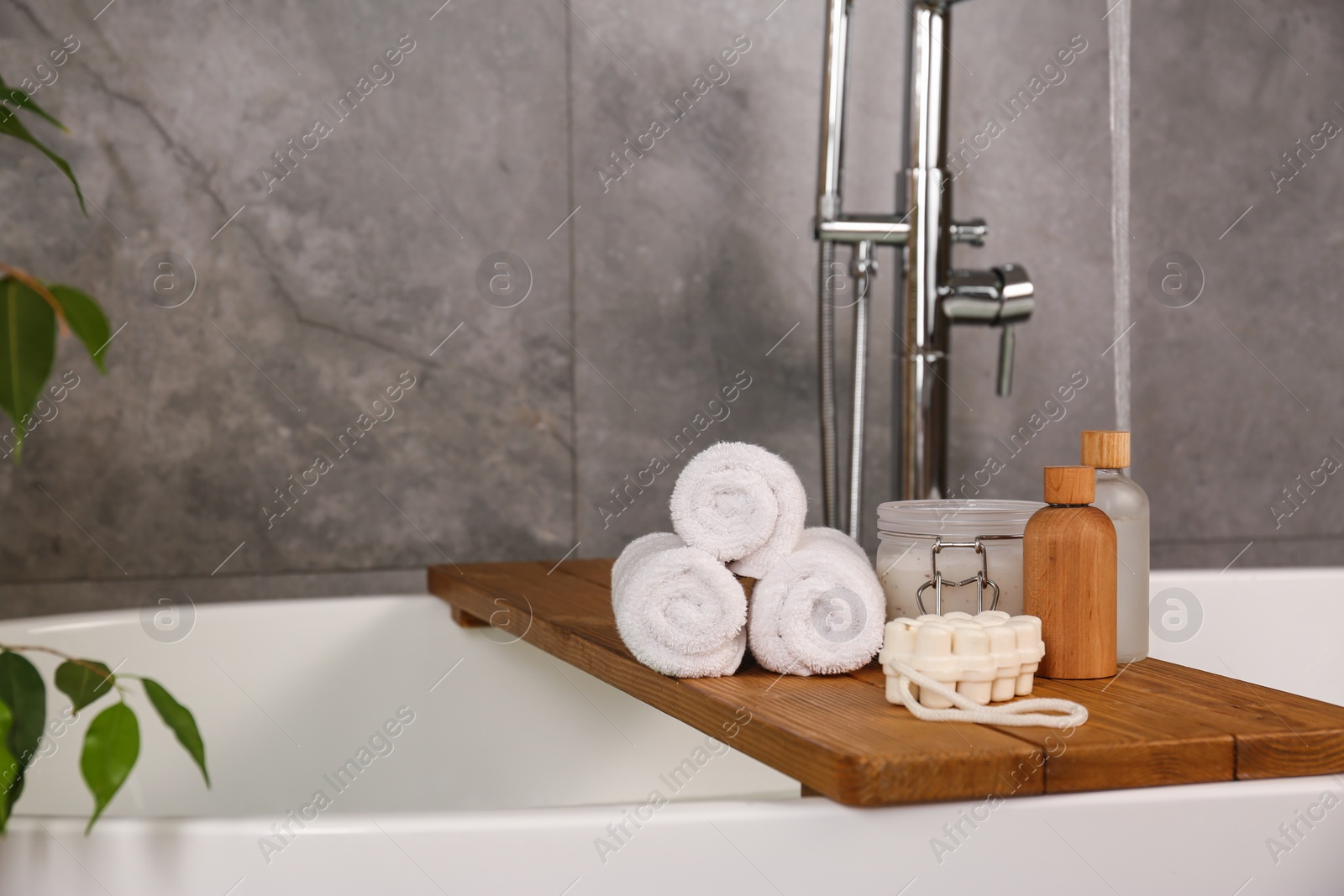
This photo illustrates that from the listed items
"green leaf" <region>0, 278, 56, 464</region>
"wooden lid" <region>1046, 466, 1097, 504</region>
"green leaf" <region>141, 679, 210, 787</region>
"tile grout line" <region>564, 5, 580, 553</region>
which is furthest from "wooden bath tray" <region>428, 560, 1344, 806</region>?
"tile grout line" <region>564, 5, 580, 553</region>

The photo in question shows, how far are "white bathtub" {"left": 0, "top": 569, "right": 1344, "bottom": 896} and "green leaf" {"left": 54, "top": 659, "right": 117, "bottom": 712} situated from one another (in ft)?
0.21

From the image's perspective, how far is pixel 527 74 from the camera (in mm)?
1596

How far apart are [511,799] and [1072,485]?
75 centimetres

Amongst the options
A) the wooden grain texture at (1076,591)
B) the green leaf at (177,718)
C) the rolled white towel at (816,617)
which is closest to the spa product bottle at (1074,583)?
the wooden grain texture at (1076,591)

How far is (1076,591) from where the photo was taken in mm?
740

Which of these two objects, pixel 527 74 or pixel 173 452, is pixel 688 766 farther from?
pixel 527 74

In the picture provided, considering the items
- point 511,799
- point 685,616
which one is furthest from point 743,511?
point 511,799

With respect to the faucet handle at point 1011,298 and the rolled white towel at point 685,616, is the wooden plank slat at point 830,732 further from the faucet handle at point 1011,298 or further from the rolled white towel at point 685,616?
the faucet handle at point 1011,298

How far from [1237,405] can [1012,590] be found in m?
1.30

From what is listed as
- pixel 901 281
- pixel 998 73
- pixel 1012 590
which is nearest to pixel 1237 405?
pixel 998 73

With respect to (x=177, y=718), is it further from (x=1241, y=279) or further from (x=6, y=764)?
(x=1241, y=279)

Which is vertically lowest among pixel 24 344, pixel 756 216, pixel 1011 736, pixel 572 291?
pixel 1011 736

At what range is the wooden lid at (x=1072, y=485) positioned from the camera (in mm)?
755

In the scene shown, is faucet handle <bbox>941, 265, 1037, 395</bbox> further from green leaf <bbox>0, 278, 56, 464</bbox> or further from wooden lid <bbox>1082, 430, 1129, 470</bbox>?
green leaf <bbox>0, 278, 56, 464</bbox>
